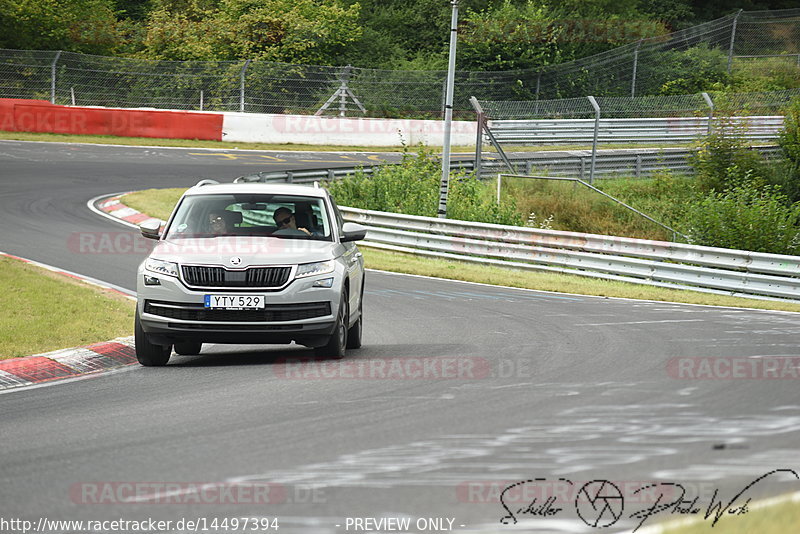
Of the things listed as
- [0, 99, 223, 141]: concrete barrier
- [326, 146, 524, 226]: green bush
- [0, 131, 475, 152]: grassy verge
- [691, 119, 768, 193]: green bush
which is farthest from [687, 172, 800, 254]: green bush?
[0, 99, 223, 141]: concrete barrier

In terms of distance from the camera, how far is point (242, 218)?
11.3 metres

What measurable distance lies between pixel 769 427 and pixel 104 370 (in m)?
6.11

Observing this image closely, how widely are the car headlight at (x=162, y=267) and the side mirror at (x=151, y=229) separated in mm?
628

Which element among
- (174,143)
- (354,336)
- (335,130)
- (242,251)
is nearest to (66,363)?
(242,251)

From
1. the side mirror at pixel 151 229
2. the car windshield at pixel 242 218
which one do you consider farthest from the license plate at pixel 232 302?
the side mirror at pixel 151 229

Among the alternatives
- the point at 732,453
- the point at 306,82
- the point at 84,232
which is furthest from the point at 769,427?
the point at 306,82

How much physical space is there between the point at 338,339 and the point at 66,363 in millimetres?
2558

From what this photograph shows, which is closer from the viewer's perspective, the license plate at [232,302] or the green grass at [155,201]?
the license plate at [232,302]

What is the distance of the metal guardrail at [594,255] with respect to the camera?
2012 cm

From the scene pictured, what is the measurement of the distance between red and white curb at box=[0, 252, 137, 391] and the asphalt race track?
0.48m

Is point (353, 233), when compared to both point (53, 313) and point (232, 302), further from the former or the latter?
point (53, 313)

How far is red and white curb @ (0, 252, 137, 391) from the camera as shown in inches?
385

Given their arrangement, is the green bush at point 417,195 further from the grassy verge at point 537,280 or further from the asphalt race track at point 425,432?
the asphalt race track at point 425,432

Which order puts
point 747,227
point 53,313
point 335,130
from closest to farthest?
point 53,313
point 747,227
point 335,130
